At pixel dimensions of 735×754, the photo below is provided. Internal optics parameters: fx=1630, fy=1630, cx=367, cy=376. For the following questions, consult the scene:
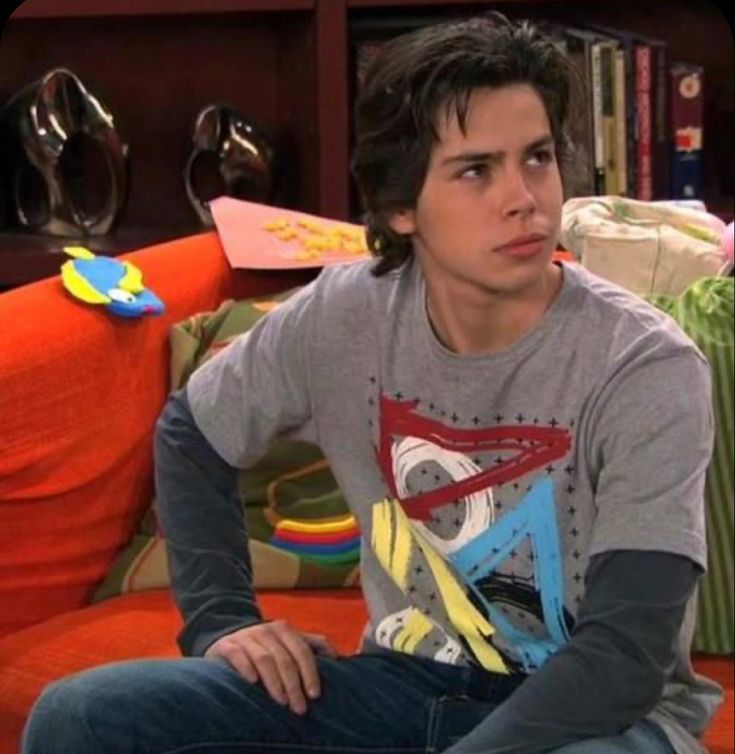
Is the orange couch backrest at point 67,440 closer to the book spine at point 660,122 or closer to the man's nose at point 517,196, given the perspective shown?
the man's nose at point 517,196

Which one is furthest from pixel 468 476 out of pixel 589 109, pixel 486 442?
pixel 589 109

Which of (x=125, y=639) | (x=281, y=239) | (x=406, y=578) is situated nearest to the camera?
(x=406, y=578)

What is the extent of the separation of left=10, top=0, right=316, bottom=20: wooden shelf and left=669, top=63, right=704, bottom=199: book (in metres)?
0.60

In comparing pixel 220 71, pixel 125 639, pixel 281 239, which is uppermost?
pixel 220 71

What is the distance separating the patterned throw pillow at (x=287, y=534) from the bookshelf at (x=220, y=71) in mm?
737

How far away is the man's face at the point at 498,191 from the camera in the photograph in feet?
4.28

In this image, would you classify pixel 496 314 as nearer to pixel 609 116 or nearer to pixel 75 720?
pixel 75 720

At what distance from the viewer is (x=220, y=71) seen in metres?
2.74

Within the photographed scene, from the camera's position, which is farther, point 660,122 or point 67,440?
point 660,122

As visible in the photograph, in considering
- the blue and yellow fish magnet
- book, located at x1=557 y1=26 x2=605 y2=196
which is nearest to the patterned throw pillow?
the blue and yellow fish magnet

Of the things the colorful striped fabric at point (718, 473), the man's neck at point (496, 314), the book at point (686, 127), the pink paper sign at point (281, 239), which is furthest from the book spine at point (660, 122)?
the man's neck at point (496, 314)

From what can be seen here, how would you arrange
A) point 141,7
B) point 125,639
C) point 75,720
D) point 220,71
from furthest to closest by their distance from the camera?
point 220,71, point 141,7, point 125,639, point 75,720

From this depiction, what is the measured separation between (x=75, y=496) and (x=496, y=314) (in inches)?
25.3

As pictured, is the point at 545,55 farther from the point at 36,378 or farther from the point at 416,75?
the point at 36,378
